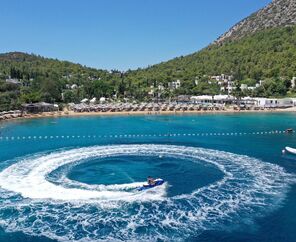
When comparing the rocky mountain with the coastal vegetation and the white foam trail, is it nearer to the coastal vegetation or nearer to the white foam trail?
the coastal vegetation

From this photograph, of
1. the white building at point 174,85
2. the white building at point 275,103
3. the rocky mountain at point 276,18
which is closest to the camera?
the white building at point 275,103

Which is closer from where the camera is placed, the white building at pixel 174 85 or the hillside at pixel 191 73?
the hillside at pixel 191 73

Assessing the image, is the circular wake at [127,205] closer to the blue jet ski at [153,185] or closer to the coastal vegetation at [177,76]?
the blue jet ski at [153,185]

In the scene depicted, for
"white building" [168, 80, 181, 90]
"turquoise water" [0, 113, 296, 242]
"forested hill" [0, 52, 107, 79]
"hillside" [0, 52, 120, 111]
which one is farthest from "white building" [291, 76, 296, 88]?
"forested hill" [0, 52, 107, 79]

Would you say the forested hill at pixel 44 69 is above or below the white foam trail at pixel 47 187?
above

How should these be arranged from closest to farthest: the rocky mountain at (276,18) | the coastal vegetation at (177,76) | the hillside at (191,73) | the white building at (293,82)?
the coastal vegetation at (177,76), the hillside at (191,73), the white building at (293,82), the rocky mountain at (276,18)

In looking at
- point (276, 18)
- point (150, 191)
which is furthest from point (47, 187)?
point (276, 18)

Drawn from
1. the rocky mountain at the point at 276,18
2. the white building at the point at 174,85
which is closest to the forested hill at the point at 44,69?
the white building at the point at 174,85
